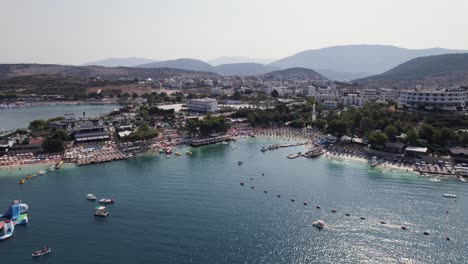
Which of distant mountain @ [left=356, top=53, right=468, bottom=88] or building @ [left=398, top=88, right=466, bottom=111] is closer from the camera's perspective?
building @ [left=398, top=88, right=466, bottom=111]

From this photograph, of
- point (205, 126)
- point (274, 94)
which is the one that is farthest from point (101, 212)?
point (274, 94)

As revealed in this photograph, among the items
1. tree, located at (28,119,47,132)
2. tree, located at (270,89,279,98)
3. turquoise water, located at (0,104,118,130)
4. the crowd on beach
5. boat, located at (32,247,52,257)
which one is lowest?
boat, located at (32,247,52,257)

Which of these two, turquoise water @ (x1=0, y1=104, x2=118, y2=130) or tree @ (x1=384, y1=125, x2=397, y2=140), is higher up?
tree @ (x1=384, y1=125, x2=397, y2=140)

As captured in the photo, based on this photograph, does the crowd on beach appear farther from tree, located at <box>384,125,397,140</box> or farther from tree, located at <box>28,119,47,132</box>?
tree, located at <box>384,125,397,140</box>

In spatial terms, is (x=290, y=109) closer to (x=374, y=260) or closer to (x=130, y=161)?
(x=130, y=161)

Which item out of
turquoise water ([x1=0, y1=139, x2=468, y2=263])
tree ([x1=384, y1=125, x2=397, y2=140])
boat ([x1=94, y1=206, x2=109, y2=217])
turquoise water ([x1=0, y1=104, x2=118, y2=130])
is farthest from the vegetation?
turquoise water ([x1=0, y1=104, x2=118, y2=130])

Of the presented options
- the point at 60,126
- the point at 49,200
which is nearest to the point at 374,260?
the point at 49,200

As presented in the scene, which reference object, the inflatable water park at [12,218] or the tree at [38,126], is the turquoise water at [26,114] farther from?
the inflatable water park at [12,218]
